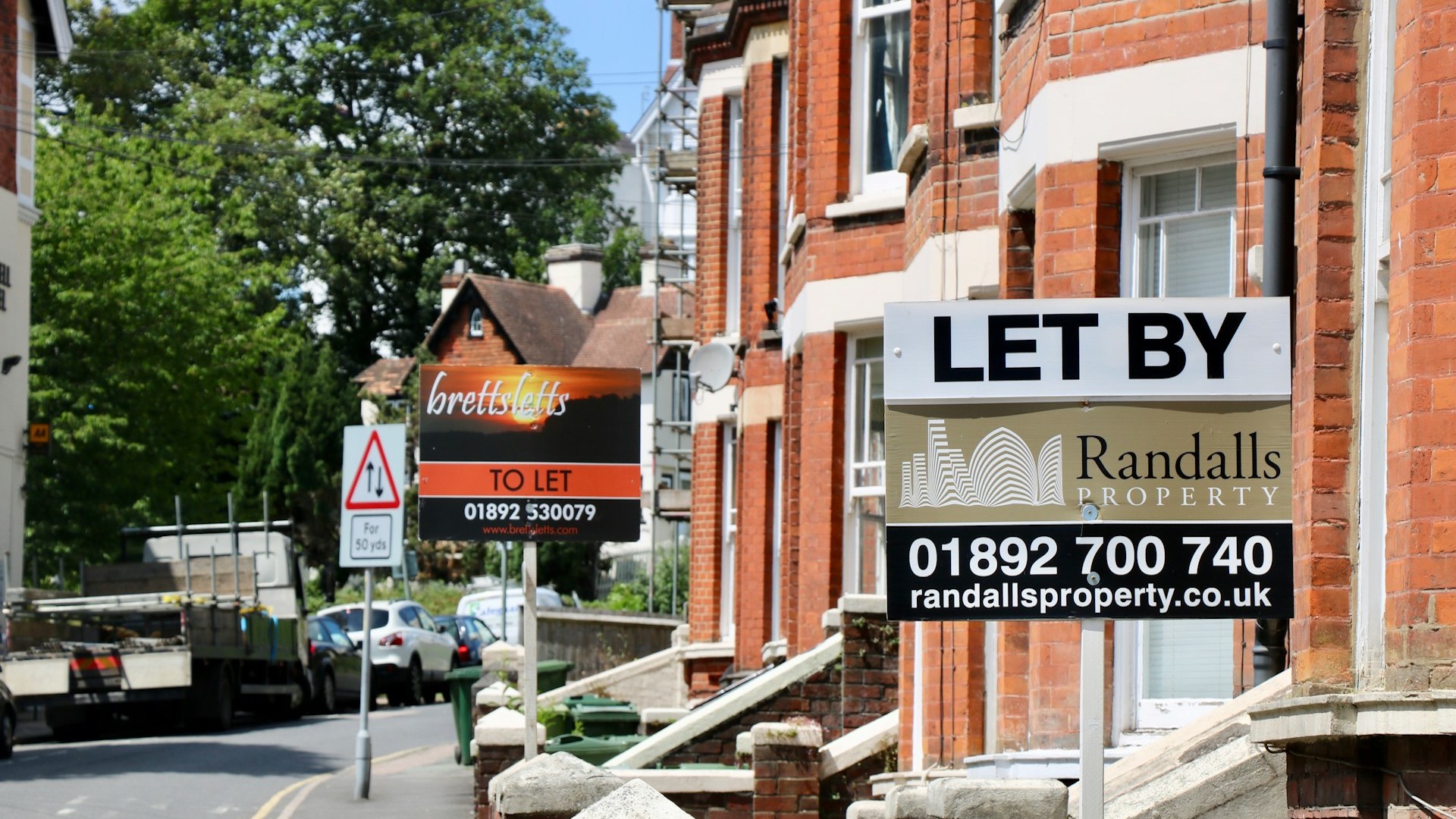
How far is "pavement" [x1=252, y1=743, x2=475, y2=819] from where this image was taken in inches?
664

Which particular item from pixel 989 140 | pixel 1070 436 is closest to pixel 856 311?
pixel 989 140

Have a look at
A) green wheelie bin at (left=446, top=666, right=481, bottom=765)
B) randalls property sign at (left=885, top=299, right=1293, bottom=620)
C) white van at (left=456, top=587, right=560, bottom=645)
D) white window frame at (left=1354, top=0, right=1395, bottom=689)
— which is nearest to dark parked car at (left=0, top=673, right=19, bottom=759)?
green wheelie bin at (left=446, top=666, right=481, bottom=765)

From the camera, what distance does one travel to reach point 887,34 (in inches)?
586

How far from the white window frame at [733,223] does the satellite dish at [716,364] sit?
61.9 inches

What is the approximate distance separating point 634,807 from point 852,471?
8.88 meters

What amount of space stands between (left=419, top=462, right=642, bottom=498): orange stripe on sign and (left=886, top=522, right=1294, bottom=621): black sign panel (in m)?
6.76

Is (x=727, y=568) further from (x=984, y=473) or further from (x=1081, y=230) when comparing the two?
(x=984, y=473)

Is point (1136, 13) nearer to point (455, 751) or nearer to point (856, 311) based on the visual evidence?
point (856, 311)

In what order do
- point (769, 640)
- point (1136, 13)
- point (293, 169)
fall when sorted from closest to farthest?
point (1136, 13) < point (769, 640) < point (293, 169)

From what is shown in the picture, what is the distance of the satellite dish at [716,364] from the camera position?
2045cm

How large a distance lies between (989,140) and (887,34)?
148 inches

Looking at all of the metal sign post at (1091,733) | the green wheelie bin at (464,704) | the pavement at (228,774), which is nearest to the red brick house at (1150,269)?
the metal sign post at (1091,733)

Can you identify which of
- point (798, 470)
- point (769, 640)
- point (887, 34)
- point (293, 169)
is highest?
point (293, 169)

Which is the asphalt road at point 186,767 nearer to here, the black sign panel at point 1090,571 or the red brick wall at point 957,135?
the red brick wall at point 957,135
